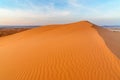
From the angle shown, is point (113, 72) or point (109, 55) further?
point (109, 55)

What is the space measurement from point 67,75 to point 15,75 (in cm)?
187

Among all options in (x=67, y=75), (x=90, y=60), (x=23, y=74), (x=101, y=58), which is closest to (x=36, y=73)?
(x=23, y=74)

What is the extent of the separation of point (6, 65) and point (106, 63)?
13.8 feet

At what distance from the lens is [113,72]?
645 cm

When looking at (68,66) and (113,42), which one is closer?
(68,66)

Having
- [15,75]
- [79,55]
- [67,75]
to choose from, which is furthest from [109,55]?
[15,75]

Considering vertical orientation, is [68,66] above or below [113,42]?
above

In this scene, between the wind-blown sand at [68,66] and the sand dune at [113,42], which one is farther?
the sand dune at [113,42]

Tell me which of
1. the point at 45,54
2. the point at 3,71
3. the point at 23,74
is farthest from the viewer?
the point at 45,54

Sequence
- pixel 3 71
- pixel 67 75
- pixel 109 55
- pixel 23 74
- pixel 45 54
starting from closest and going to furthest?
1. pixel 67 75
2. pixel 23 74
3. pixel 3 71
4. pixel 109 55
5. pixel 45 54

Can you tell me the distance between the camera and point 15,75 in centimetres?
681

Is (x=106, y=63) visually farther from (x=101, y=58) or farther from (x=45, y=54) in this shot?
(x=45, y=54)

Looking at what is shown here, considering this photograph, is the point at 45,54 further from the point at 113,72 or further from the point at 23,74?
the point at 113,72

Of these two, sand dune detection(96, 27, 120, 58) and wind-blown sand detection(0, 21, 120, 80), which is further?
sand dune detection(96, 27, 120, 58)
